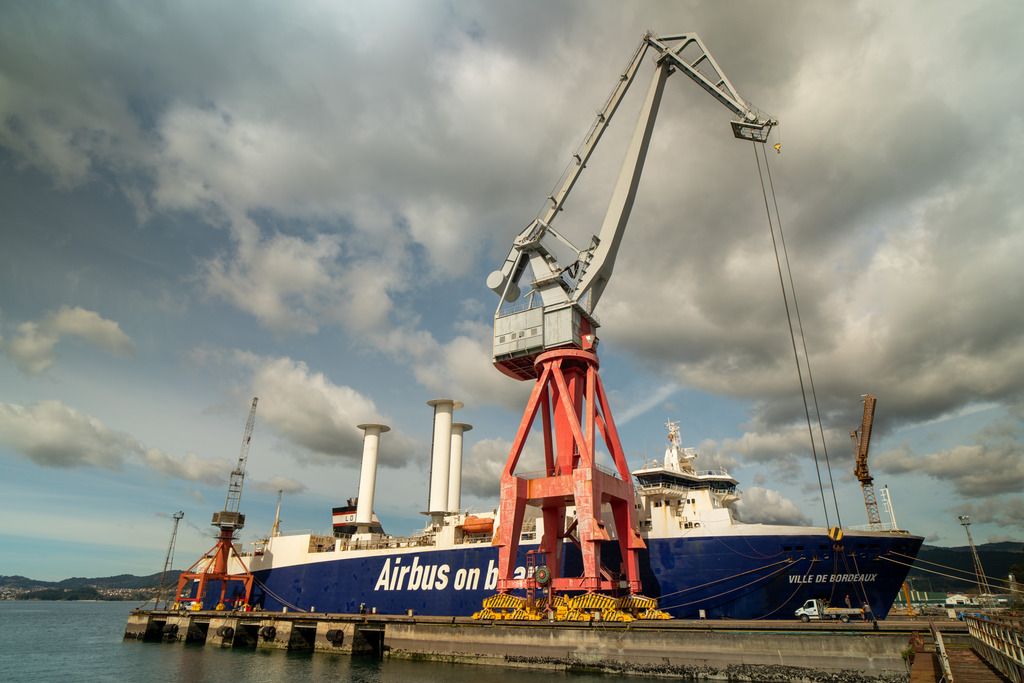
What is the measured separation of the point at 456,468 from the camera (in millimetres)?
46031

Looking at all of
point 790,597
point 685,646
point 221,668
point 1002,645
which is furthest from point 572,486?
point 221,668

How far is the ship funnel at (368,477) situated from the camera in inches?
1783

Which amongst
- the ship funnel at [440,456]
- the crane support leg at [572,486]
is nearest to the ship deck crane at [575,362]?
the crane support leg at [572,486]

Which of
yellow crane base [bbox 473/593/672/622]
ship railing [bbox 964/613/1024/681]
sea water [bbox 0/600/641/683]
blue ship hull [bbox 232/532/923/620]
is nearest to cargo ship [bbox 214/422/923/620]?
blue ship hull [bbox 232/532/923/620]

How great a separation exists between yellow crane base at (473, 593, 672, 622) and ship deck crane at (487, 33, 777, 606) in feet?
1.88

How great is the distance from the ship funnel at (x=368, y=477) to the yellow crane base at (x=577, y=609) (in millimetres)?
20165

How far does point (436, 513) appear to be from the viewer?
1647 inches

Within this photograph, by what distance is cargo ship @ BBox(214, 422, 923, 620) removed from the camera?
25.8 m

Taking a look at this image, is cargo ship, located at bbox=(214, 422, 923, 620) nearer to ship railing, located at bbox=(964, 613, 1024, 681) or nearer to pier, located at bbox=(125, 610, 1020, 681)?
pier, located at bbox=(125, 610, 1020, 681)

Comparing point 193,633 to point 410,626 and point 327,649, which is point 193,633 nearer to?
point 327,649

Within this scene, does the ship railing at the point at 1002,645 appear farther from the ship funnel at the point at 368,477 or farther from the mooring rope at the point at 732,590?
the ship funnel at the point at 368,477

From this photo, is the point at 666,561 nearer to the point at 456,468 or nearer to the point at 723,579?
the point at 723,579

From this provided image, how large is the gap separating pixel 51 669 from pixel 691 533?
3395 centimetres

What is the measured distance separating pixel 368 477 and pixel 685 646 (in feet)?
101
